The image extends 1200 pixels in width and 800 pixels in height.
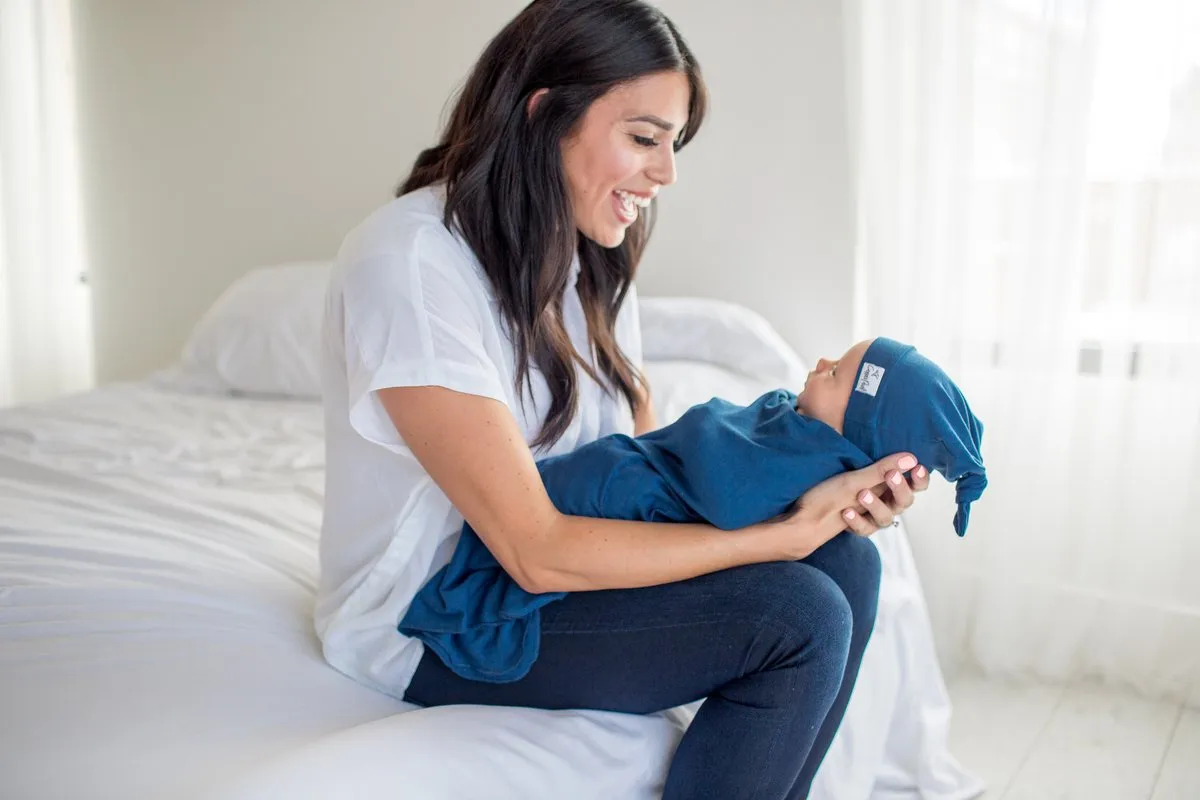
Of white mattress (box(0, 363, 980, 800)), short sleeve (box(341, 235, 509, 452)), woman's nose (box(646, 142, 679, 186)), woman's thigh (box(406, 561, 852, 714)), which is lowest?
white mattress (box(0, 363, 980, 800))

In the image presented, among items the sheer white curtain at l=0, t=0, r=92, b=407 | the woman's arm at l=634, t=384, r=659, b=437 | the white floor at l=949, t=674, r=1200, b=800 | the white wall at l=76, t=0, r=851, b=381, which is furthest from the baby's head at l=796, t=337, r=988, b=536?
the sheer white curtain at l=0, t=0, r=92, b=407

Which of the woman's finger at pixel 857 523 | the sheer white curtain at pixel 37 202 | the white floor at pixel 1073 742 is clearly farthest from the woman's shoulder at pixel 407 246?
the sheer white curtain at pixel 37 202

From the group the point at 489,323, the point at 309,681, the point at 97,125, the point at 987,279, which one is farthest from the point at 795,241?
the point at 97,125

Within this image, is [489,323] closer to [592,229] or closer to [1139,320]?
[592,229]

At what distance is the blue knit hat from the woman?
4 centimetres

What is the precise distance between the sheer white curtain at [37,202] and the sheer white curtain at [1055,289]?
2546 mm

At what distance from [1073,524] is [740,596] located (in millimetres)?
1236

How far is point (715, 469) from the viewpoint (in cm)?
117

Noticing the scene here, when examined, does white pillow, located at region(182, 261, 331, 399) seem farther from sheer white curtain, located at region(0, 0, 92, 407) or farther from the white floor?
the white floor

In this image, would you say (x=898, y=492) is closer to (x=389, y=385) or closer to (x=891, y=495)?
(x=891, y=495)

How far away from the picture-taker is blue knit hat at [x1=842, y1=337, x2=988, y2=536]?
1.19m

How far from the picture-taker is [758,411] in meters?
1.32

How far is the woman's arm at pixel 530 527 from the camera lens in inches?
43.0

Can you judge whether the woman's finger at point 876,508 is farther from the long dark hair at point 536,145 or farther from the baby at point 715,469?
the long dark hair at point 536,145
